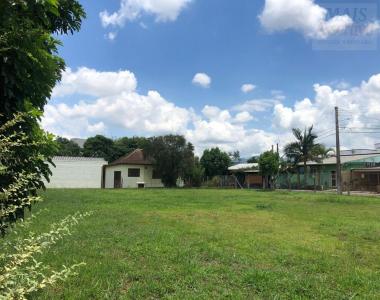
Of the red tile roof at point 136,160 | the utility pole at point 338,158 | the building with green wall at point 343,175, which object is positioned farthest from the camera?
the red tile roof at point 136,160

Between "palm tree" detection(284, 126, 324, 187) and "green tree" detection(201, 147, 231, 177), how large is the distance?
7.39 metres

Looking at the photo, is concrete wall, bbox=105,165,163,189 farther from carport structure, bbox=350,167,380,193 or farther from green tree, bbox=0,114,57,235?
green tree, bbox=0,114,57,235

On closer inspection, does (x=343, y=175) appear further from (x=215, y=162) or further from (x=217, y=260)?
(x=217, y=260)

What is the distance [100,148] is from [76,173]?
18498 millimetres

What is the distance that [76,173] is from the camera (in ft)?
124

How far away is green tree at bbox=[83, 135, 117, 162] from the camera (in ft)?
183

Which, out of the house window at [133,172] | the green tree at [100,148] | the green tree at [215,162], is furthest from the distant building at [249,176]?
the green tree at [100,148]

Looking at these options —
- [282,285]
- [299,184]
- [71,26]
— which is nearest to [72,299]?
[282,285]

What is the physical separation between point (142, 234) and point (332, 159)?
38268 mm

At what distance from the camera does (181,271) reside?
5273 mm

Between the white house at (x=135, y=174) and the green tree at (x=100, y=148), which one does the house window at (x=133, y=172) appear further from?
the green tree at (x=100, y=148)

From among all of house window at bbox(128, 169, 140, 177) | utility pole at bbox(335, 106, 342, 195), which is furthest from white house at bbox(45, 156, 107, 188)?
utility pole at bbox(335, 106, 342, 195)

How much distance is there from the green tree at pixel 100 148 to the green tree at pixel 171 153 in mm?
20471

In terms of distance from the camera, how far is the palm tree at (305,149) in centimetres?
3969
